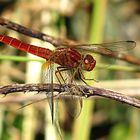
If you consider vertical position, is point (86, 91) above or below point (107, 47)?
below

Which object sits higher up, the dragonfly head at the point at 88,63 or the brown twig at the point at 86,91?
the dragonfly head at the point at 88,63

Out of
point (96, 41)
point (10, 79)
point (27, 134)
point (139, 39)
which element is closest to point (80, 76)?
point (96, 41)

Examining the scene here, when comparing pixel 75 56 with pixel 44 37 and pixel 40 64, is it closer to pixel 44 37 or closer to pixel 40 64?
pixel 44 37

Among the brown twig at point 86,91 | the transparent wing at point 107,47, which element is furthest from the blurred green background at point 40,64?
the brown twig at point 86,91

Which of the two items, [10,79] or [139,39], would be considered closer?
[10,79]

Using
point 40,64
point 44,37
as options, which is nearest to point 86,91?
point 44,37

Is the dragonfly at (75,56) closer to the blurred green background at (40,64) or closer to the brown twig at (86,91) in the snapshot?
the brown twig at (86,91)

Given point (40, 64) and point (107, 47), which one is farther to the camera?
point (40, 64)

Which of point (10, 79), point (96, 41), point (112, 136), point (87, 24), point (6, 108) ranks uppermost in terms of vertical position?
point (87, 24)

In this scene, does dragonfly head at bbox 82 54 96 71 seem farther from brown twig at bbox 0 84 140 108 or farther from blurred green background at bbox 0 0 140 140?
blurred green background at bbox 0 0 140 140

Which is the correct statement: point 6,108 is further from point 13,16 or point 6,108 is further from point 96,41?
point 96,41

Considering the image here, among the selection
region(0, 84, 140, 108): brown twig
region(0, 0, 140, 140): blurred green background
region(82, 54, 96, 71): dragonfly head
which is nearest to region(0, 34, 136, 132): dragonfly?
region(82, 54, 96, 71): dragonfly head
